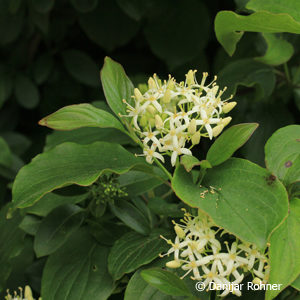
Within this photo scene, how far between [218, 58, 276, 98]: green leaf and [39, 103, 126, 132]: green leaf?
38cm

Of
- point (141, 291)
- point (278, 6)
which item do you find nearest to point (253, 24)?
point (278, 6)

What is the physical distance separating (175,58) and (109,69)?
2.34 ft

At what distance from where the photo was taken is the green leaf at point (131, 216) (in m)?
0.82

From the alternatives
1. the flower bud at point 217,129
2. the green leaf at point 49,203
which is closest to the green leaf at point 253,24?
the flower bud at point 217,129

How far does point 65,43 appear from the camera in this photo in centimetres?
164

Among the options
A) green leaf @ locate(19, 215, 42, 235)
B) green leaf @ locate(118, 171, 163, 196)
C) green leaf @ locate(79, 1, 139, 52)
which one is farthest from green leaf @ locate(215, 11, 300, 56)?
green leaf @ locate(79, 1, 139, 52)

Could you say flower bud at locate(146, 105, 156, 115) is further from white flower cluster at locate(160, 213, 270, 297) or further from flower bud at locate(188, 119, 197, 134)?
white flower cluster at locate(160, 213, 270, 297)

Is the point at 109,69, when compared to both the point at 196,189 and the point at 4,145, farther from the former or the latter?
the point at 4,145

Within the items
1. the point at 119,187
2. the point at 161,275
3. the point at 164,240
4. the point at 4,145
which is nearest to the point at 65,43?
the point at 4,145

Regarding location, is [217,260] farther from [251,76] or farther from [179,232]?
[251,76]

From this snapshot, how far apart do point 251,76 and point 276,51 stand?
8cm

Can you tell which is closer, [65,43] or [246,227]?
[246,227]

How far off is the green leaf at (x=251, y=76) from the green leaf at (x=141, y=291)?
1.68 feet

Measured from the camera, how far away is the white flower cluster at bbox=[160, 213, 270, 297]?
0.66 meters
